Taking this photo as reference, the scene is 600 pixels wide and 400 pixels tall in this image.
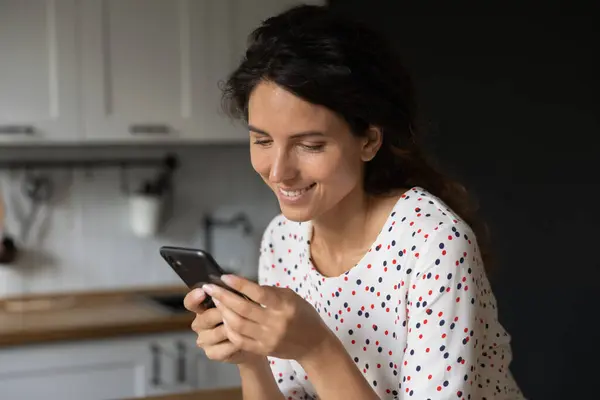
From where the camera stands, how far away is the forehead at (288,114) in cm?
101

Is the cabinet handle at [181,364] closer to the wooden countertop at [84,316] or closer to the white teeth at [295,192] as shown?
the wooden countertop at [84,316]

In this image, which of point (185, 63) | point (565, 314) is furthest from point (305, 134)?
point (185, 63)

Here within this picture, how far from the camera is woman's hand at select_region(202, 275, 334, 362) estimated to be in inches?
37.6

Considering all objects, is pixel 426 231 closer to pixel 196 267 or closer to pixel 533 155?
pixel 196 267

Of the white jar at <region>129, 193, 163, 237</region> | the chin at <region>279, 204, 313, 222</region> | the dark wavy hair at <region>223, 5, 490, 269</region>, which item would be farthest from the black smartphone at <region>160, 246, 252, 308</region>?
the white jar at <region>129, 193, 163, 237</region>

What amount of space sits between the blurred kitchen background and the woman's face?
1.27m

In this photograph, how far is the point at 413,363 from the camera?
1019mm

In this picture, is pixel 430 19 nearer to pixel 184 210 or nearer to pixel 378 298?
pixel 184 210

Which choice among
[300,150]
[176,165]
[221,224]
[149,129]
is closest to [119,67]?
[149,129]

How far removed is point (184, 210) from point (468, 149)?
108 centimetres

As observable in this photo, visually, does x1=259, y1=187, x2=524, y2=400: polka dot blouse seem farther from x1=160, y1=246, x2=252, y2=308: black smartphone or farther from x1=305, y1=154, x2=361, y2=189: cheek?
x1=160, y1=246, x2=252, y2=308: black smartphone

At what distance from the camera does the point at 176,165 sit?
9.38ft

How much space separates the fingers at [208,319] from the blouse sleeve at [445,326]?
0.26 m

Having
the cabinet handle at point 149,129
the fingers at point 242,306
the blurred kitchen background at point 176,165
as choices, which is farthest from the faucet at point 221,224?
the fingers at point 242,306
